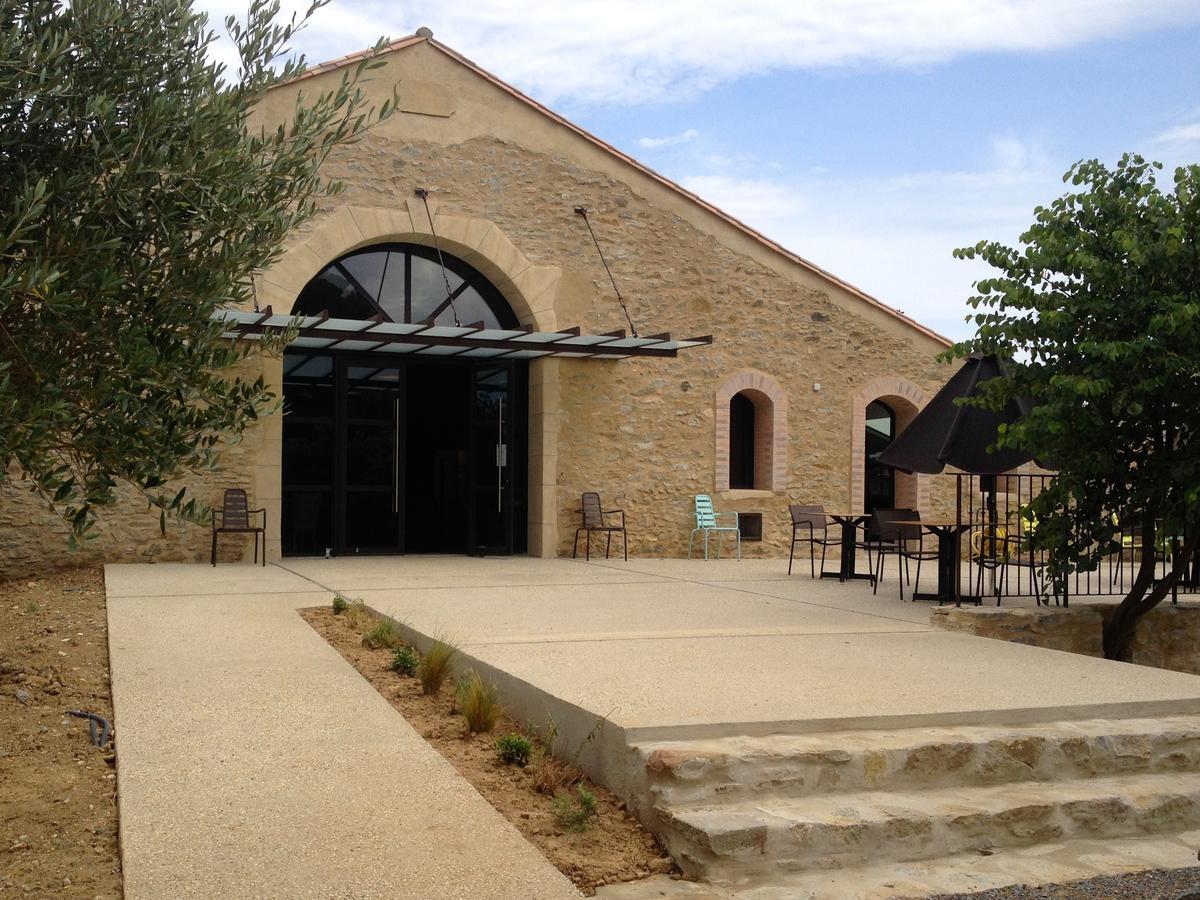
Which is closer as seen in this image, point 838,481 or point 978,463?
point 978,463

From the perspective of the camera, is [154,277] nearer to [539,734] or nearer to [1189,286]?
[539,734]

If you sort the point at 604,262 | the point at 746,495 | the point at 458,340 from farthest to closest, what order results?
the point at 746,495 < the point at 604,262 < the point at 458,340

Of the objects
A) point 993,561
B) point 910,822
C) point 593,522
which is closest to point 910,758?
point 910,822

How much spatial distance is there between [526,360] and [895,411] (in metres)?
5.26

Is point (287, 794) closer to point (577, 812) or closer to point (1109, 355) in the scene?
point (577, 812)

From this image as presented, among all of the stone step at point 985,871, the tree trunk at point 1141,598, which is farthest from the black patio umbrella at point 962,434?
the stone step at point 985,871

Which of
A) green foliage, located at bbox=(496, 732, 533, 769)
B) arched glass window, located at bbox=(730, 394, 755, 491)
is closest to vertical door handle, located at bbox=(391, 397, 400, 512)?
arched glass window, located at bbox=(730, 394, 755, 491)

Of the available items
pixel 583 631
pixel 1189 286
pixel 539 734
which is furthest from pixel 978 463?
pixel 539 734

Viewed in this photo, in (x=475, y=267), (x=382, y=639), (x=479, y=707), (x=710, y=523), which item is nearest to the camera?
(x=479, y=707)

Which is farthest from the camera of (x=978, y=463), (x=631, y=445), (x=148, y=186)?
(x=631, y=445)

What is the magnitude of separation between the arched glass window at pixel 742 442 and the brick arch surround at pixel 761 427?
5.1 inches

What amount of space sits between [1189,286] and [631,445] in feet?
25.4

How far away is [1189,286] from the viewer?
21.6 ft

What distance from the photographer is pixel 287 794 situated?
12.3 ft
